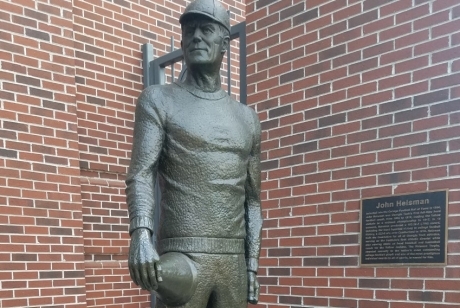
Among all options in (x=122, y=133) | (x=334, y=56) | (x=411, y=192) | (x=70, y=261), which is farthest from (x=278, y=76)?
(x=70, y=261)

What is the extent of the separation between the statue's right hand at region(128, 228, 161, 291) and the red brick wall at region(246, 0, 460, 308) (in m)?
1.80

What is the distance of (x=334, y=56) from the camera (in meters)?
3.57

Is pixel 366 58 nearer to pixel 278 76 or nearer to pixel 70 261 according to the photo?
pixel 278 76

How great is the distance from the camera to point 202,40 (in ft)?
7.45

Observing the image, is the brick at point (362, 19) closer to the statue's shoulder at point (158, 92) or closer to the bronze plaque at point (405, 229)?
the bronze plaque at point (405, 229)

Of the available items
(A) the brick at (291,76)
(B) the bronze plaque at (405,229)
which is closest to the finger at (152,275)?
(B) the bronze plaque at (405,229)

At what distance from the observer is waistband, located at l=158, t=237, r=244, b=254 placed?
221 centimetres

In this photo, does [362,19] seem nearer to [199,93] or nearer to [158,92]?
[199,93]

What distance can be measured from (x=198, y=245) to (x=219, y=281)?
190 millimetres

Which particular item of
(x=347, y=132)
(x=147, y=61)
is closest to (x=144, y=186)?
(x=347, y=132)

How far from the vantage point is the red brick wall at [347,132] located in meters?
3.03

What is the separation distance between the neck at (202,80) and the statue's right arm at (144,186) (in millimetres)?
196

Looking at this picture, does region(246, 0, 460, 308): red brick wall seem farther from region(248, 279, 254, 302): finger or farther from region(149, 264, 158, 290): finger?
region(149, 264, 158, 290): finger

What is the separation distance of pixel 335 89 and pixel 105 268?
99.2 inches
